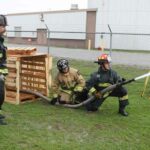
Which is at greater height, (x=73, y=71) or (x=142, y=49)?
(x=73, y=71)

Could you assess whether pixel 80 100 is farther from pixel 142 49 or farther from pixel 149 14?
pixel 149 14

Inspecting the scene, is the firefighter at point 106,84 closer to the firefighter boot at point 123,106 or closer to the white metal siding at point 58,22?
the firefighter boot at point 123,106

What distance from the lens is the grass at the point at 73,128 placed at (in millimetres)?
5738

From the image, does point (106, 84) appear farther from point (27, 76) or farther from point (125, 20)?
point (125, 20)

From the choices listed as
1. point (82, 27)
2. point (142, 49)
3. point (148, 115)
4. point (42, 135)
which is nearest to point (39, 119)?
point (42, 135)

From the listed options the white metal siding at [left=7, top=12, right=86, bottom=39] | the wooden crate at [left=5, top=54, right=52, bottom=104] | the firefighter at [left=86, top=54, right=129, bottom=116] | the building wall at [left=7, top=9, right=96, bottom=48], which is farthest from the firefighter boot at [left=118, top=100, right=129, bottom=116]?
the white metal siding at [left=7, top=12, right=86, bottom=39]

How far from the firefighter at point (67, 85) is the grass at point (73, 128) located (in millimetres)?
272

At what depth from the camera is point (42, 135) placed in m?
6.14

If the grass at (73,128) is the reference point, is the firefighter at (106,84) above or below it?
above

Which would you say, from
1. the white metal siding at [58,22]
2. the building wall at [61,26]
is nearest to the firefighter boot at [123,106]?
the building wall at [61,26]

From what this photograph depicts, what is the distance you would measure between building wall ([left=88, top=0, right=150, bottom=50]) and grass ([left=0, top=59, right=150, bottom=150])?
2396 cm

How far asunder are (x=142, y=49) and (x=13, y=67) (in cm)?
2434

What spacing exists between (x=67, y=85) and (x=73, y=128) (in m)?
1.78

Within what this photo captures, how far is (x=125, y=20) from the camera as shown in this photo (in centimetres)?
3550
